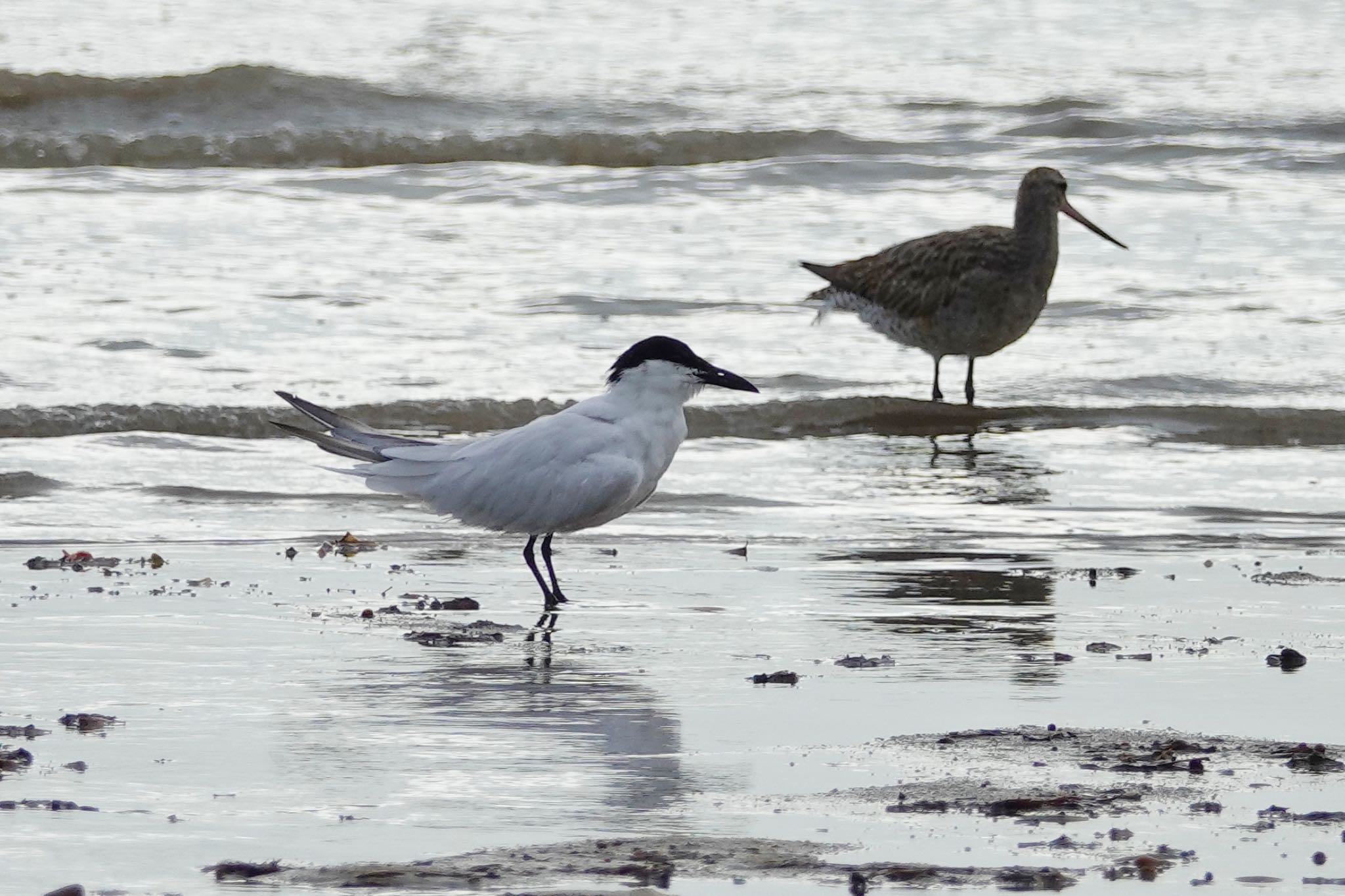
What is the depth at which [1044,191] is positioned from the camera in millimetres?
10688

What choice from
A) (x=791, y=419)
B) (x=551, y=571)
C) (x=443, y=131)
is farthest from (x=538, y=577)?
(x=443, y=131)

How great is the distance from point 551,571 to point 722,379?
0.80 m

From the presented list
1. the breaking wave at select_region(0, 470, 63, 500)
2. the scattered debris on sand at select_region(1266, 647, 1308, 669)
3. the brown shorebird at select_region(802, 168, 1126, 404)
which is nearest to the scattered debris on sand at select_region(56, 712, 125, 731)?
the scattered debris on sand at select_region(1266, 647, 1308, 669)

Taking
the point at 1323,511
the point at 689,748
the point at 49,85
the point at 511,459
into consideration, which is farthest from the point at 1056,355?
the point at 49,85

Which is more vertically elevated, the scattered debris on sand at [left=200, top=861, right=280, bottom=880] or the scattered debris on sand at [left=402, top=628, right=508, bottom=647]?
the scattered debris on sand at [left=402, top=628, right=508, bottom=647]

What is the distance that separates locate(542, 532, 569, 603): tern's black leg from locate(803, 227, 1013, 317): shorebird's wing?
14.4ft

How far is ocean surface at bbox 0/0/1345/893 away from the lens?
4.53 m

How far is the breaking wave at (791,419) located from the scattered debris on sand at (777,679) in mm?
4265

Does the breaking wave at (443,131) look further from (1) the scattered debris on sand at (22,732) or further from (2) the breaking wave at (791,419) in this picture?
(1) the scattered debris on sand at (22,732)

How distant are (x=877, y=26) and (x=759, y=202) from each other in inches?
277

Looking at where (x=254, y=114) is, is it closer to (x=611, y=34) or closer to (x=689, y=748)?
(x=611, y=34)

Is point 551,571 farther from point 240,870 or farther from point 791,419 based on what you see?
point 791,419

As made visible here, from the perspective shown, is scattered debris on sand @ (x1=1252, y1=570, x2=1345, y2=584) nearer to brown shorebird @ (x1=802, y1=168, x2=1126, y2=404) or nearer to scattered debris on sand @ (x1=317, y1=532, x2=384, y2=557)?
scattered debris on sand @ (x1=317, y1=532, x2=384, y2=557)

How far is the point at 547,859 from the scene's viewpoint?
3.55 metres
